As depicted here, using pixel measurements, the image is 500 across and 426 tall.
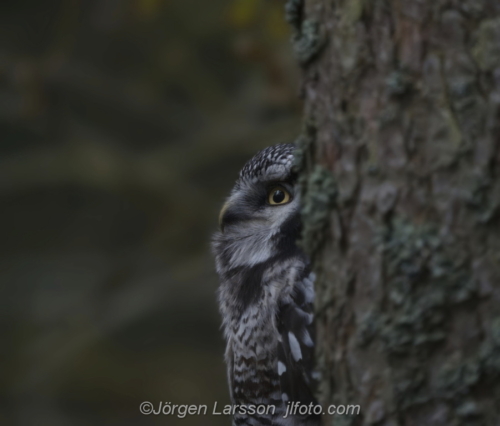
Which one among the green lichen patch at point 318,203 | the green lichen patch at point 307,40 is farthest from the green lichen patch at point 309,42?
the green lichen patch at point 318,203

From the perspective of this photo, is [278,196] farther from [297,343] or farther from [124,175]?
[124,175]

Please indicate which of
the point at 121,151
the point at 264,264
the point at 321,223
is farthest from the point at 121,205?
the point at 321,223

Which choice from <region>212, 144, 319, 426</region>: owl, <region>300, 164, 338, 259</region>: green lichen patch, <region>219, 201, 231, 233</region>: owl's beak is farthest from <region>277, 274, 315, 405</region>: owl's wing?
<region>300, 164, 338, 259</region>: green lichen patch

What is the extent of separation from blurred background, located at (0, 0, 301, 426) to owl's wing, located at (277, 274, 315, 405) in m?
3.01

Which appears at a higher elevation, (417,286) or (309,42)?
(309,42)

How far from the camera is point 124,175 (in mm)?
5309

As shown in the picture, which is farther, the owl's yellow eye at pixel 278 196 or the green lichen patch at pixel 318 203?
the owl's yellow eye at pixel 278 196

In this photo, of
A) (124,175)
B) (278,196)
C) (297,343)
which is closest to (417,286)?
(297,343)

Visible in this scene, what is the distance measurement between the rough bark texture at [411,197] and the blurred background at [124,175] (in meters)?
3.78

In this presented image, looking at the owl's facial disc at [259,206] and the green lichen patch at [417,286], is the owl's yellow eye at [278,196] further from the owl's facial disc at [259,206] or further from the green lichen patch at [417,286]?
the green lichen patch at [417,286]

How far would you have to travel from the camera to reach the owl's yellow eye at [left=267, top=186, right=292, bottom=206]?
234 cm

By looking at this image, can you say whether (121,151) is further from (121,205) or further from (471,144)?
(471,144)

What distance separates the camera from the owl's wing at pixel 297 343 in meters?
2.03

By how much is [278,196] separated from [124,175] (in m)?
3.15
